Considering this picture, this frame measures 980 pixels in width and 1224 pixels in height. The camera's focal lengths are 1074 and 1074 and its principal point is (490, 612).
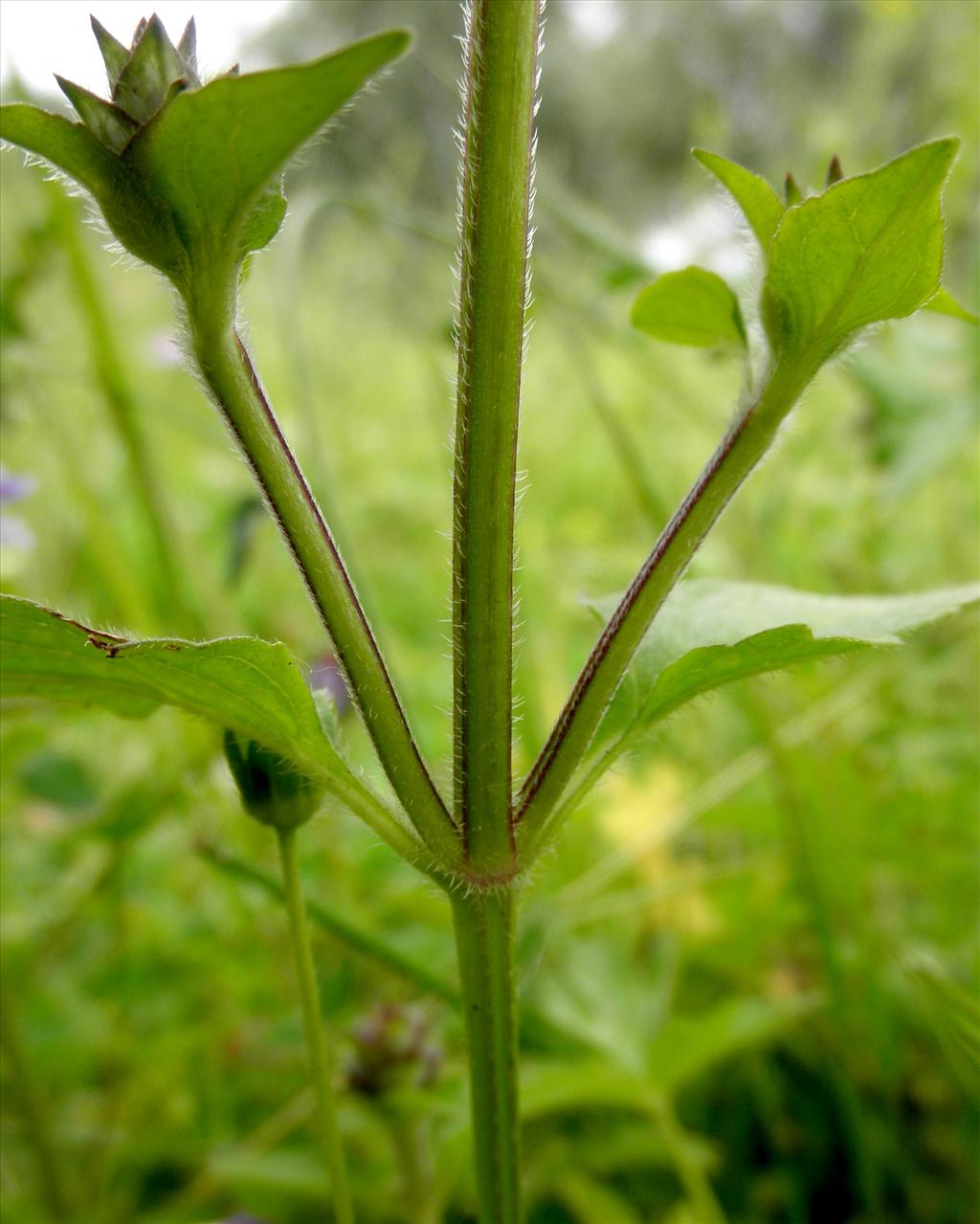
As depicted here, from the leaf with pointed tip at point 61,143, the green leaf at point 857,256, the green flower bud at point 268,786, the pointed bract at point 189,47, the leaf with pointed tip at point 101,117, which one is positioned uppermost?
the pointed bract at point 189,47

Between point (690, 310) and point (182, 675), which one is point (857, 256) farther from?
point (182, 675)

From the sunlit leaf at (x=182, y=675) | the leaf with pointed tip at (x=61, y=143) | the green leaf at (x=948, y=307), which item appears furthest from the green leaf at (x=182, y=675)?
the green leaf at (x=948, y=307)

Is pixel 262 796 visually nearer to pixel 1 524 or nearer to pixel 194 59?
pixel 194 59

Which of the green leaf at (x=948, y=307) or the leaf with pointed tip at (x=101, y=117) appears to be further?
the green leaf at (x=948, y=307)

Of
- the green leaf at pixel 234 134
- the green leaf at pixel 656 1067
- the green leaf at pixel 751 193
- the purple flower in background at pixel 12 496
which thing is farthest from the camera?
the purple flower in background at pixel 12 496

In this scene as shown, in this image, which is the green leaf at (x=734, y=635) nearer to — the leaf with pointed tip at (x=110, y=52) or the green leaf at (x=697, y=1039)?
the leaf with pointed tip at (x=110, y=52)

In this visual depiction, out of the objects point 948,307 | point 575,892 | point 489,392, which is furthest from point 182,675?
point 575,892
